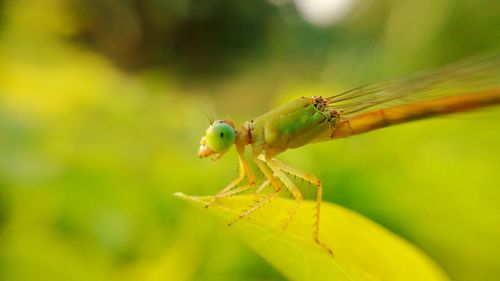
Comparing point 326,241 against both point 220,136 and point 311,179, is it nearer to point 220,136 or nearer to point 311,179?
point 311,179

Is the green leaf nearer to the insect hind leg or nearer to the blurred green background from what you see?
the insect hind leg

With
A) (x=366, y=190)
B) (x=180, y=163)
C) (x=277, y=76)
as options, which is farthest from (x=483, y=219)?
(x=277, y=76)

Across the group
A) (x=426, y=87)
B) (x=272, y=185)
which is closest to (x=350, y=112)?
(x=426, y=87)

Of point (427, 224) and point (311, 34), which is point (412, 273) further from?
point (311, 34)

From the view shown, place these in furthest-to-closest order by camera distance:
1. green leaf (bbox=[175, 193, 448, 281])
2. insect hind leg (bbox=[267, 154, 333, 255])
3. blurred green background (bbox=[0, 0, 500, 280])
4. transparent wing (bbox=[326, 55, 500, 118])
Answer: transparent wing (bbox=[326, 55, 500, 118]) < blurred green background (bbox=[0, 0, 500, 280]) < insect hind leg (bbox=[267, 154, 333, 255]) < green leaf (bbox=[175, 193, 448, 281])

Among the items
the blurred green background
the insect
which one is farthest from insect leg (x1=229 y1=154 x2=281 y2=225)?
the blurred green background

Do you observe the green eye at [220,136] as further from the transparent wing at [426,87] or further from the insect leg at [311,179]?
the transparent wing at [426,87]
